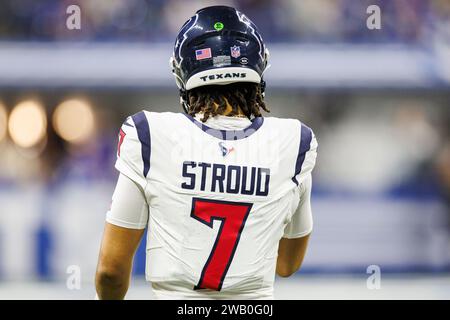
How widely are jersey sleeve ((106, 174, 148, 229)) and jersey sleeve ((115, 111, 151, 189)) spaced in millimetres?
19

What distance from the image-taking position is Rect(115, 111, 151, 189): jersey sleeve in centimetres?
216

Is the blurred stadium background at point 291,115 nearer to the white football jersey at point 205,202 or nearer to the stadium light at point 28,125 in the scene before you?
the stadium light at point 28,125

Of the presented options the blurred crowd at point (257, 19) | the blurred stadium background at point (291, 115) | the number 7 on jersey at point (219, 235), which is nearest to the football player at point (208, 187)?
the number 7 on jersey at point (219, 235)

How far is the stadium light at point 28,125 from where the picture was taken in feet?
31.9

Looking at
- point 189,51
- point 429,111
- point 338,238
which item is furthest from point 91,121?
point 189,51

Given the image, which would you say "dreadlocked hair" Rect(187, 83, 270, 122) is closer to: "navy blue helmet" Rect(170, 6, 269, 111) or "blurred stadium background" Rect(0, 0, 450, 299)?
"navy blue helmet" Rect(170, 6, 269, 111)

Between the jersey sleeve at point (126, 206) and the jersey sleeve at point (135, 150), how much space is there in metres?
0.02

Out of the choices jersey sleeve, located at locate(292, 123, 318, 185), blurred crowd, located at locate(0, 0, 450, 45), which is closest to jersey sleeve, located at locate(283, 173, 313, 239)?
jersey sleeve, located at locate(292, 123, 318, 185)

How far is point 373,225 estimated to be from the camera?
29.7ft

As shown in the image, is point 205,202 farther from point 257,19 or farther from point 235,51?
point 257,19

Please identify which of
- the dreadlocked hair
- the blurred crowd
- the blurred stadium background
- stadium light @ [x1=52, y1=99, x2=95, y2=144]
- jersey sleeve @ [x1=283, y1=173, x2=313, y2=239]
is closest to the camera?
the dreadlocked hair

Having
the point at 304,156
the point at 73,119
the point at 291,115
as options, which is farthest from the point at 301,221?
the point at 291,115

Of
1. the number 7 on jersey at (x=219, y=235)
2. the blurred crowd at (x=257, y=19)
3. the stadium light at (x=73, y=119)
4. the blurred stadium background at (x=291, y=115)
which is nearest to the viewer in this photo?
the number 7 on jersey at (x=219, y=235)

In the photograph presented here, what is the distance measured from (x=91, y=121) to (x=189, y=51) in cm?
764
